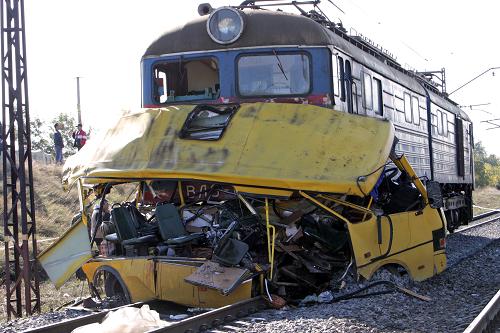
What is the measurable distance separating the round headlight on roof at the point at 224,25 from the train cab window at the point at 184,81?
1.48ft

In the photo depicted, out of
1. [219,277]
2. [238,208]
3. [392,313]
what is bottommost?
[392,313]

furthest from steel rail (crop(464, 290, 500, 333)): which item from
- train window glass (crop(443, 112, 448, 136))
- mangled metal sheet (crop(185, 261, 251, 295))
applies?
train window glass (crop(443, 112, 448, 136))

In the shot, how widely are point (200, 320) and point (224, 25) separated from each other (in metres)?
4.44

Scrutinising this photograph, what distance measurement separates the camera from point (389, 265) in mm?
8422

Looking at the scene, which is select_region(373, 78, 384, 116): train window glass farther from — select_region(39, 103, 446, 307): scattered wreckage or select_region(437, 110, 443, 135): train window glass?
select_region(437, 110, 443, 135): train window glass

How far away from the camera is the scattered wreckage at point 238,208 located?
7426 mm

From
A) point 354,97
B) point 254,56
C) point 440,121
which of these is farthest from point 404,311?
point 440,121

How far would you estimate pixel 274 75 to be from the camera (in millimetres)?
9023

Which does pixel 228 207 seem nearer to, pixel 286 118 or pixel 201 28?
pixel 286 118

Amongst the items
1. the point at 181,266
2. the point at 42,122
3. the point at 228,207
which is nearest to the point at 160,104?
the point at 228,207

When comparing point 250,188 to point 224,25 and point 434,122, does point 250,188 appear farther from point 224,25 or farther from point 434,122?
point 434,122

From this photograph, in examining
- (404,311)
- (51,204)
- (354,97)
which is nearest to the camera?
(404,311)

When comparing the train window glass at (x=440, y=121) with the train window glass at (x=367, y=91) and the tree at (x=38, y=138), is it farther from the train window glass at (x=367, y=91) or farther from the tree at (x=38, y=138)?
the tree at (x=38, y=138)

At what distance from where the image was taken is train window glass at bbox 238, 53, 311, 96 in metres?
8.94
